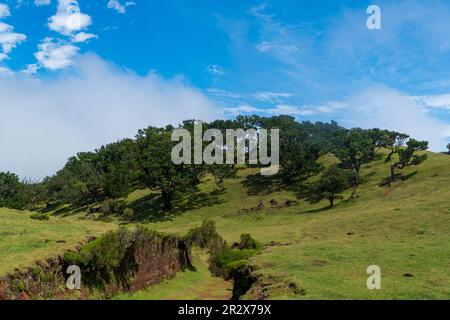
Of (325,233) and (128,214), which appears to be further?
(128,214)

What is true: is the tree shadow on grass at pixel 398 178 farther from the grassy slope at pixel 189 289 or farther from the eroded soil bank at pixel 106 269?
the eroded soil bank at pixel 106 269

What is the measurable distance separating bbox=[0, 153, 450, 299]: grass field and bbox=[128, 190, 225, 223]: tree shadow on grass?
414mm

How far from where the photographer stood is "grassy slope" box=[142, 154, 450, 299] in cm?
2730

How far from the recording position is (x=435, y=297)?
77.5 feet

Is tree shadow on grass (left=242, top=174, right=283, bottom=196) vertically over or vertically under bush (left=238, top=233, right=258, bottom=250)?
over

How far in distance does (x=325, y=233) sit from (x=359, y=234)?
5281mm

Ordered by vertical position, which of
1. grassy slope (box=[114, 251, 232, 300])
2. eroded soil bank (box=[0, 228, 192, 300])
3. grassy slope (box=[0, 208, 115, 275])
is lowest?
grassy slope (box=[114, 251, 232, 300])

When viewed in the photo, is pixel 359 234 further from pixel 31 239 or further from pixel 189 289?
pixel 31 239

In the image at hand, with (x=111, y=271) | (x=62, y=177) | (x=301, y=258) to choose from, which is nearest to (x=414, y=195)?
(x=301, y=258)

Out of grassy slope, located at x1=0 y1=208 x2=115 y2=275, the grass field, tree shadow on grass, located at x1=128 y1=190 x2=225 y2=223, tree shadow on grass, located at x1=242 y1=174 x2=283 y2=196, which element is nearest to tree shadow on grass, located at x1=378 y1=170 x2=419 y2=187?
the grass field

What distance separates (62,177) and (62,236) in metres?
115

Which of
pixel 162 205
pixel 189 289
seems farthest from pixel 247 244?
pixel 162 205

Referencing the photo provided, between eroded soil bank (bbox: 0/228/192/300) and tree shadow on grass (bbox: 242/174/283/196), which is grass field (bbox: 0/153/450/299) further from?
eroded soil bank (bbox: 0/228/192/300)

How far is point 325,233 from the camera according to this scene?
6062 centimetres
